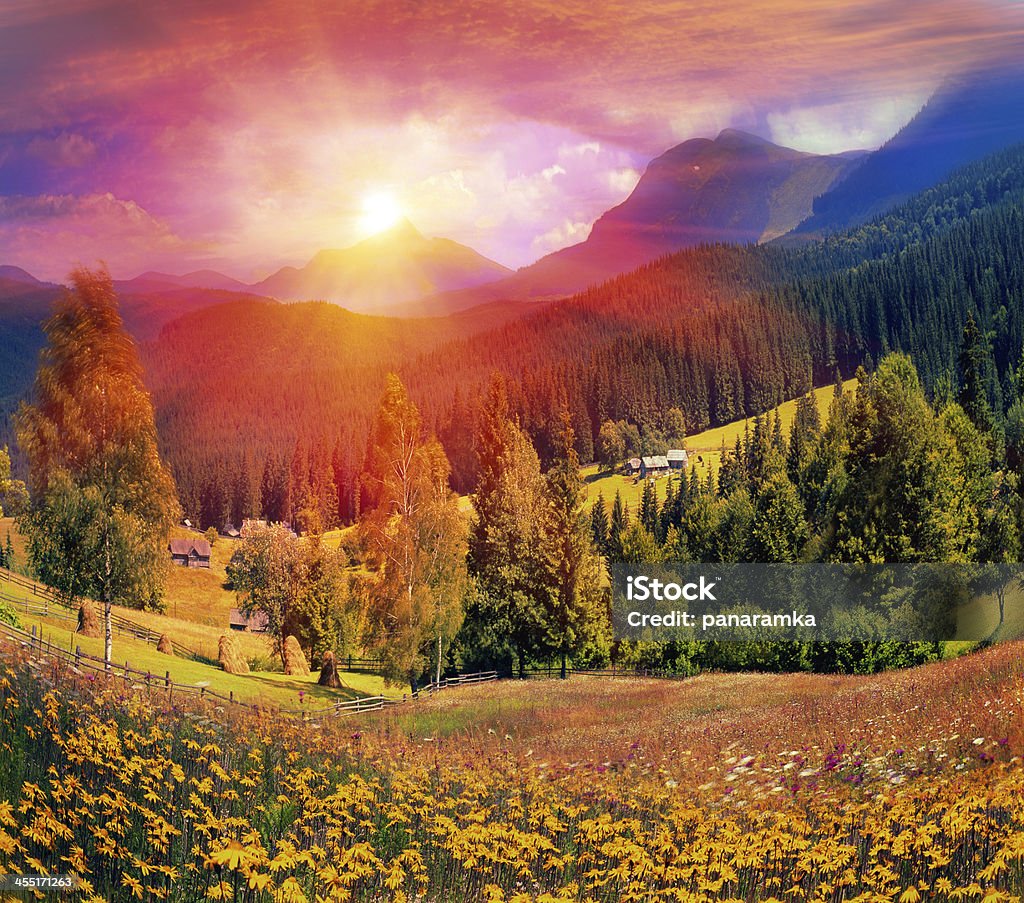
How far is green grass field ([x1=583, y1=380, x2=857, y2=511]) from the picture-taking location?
2478cm

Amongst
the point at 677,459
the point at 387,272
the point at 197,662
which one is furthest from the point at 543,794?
the point at 677,459

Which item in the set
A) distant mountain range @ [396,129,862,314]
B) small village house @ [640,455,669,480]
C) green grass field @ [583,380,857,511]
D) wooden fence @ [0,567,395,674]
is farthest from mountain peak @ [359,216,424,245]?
small village house @ [640,455,669,480]

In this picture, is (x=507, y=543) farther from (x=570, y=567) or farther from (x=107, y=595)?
(x=107, y=595)

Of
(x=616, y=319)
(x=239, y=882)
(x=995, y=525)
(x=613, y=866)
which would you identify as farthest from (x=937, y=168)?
(x=239, y=882)

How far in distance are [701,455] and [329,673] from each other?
16.4m

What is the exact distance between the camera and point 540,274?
2017 cm

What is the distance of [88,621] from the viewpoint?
44.1 ft

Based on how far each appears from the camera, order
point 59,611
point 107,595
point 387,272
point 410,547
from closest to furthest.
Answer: point 59,611 → point 107,595 → point 410,547 → point 387,272

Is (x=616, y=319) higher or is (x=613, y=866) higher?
(x=616, y=319)

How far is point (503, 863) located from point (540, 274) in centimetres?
1362

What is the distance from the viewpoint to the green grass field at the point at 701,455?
81.3ft

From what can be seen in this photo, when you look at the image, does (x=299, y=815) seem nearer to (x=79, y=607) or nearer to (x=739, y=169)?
(x=79, y=607)

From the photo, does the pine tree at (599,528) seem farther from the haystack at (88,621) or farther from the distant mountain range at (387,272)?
the haystack at (88,621)

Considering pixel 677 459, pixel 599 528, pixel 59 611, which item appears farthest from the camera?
pixel 677 459
